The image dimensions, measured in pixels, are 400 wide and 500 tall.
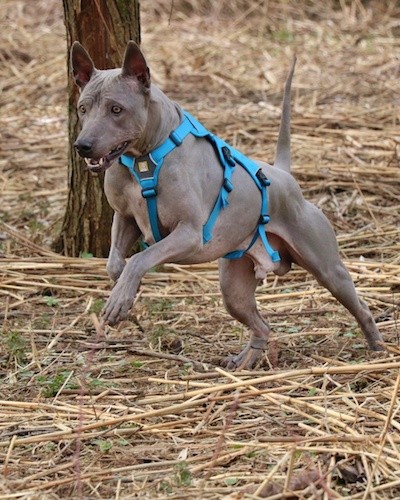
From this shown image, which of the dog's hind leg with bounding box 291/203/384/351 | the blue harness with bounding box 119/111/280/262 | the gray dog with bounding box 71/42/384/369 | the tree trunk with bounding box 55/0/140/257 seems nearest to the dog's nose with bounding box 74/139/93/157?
the gray dog with bounding box 71/42/384/369

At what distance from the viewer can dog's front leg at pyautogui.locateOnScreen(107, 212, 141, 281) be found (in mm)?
5020

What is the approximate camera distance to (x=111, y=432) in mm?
4473

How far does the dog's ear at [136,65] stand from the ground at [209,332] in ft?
3.57

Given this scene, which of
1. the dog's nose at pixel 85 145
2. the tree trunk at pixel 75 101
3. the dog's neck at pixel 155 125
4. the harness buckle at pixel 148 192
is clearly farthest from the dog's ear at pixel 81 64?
the tree trunk at pixel 75 101

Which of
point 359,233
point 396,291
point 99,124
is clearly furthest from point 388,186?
point 99,124

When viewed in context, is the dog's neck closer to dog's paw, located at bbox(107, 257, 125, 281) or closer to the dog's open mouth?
the dog's open mouth

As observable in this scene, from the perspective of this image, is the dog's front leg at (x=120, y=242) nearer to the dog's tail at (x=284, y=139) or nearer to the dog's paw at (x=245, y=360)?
the dog's paw at (x=245, y=360)

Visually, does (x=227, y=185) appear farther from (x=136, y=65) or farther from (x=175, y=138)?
(x=136, y=65)

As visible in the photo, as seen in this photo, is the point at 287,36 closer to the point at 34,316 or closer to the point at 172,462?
the point at 34,316

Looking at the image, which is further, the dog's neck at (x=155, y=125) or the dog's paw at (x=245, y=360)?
the dog's paw at (x=245, y=360)

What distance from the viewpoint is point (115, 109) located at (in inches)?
184

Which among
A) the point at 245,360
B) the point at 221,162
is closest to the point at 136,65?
the point at 221,162

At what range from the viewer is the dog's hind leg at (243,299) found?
567 centimetres

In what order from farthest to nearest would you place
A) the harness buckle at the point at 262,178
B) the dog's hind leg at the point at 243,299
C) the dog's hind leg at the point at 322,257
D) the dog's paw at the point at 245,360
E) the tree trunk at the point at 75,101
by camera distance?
the tree trunk at the point at 75,101 < the dog's hind leg at the point at 243,299 < the dog's paw at the point at 245,360 < the dog's hind leg at the point at 322,257 < the harness buckle at the point at 262,178
